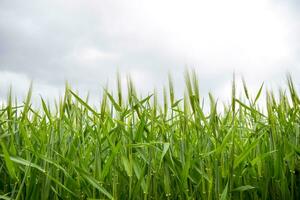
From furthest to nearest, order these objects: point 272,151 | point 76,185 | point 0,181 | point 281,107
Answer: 1. point 281,107
2. point 0,181
3. point 272,151
4. point 76,185

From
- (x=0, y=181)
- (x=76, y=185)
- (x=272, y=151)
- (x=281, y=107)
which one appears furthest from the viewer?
(x=281, y=107)

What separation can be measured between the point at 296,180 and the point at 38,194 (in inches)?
40.3

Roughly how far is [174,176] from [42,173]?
18.3 inches

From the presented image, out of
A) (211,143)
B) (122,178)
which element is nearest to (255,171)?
(211,143)

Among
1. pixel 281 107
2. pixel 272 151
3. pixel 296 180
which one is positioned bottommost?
pixel 296 180

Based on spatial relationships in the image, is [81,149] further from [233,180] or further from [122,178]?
[233,180]

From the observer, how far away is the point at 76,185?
52.6 inches

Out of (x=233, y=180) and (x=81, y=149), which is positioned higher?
(x=81, y=149)

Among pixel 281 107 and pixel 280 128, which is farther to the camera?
pixel 281 107

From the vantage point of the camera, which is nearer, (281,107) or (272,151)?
(272,151)

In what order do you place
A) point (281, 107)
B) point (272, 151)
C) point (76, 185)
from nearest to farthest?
point (76, 185)
point (272, 151)
point (281, 107)

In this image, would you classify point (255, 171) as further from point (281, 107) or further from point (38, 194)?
point (38, 194)

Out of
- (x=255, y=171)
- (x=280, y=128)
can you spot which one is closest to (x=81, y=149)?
(x=255, y=171)

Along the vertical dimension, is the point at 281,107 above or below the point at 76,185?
above
